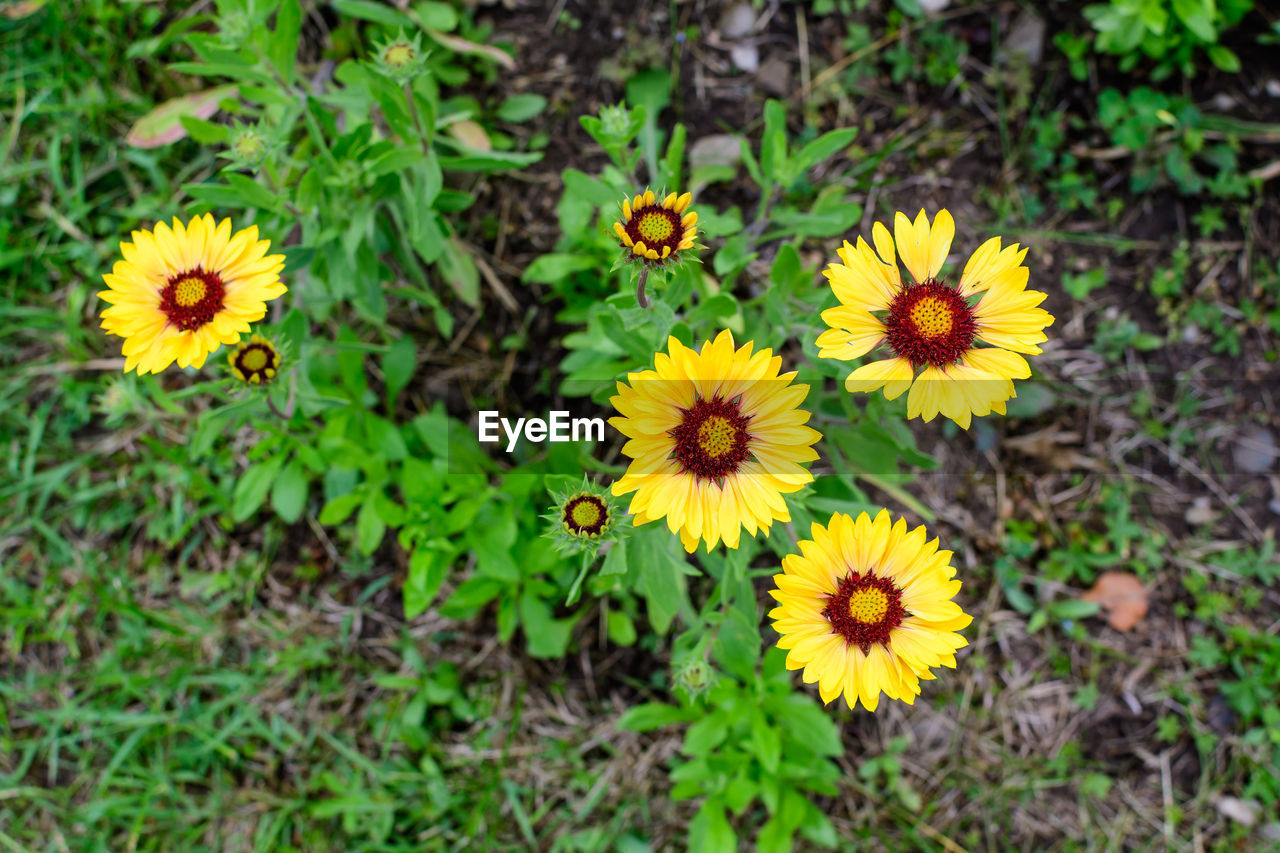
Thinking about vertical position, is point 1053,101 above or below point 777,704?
above

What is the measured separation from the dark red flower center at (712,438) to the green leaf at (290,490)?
163 cm

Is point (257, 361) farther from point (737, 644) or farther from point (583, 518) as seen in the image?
point (737, 644)

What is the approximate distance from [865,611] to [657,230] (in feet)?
3.72

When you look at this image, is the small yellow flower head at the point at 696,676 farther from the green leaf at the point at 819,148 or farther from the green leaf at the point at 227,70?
the green leaf at the point at 227,70

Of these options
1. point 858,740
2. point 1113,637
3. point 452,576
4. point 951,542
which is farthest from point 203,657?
point 1113,637

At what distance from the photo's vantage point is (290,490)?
3.20 meters

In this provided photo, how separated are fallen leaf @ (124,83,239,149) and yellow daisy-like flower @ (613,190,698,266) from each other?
2.29 m

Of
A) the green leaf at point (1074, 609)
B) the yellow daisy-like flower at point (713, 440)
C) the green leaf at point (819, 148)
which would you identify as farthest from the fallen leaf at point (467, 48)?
the green leaf at point (1074, 609)

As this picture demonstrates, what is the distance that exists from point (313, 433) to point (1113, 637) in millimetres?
3502

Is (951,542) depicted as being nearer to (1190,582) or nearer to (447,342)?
(1190,582)

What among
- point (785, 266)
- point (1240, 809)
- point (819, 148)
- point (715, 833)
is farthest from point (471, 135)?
point (1240, 809)

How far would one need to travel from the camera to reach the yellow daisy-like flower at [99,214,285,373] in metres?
2.38

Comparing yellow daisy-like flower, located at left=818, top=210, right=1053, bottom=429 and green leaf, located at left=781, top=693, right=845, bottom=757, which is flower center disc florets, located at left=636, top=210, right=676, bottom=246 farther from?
green leaf, located at left=781, top=693, right=845, bottom=757

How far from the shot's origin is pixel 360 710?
151 inches
